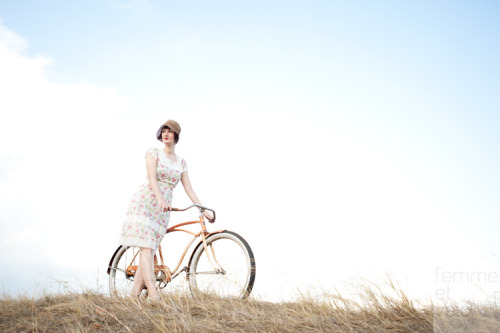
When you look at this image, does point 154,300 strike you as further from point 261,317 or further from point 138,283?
point 261,317

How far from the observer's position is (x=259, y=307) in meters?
4.89

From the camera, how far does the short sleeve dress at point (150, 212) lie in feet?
17.3

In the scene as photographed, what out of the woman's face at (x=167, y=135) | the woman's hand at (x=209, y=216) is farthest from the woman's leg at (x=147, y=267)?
the woman's face at (x=167, y=135)

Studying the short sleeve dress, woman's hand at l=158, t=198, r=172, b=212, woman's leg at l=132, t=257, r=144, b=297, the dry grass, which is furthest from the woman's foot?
woman's hand at l=158, t=198, r=172, b=212

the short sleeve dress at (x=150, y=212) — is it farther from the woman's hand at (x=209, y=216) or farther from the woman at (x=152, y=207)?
the woman's hand at (x=209, y=216)

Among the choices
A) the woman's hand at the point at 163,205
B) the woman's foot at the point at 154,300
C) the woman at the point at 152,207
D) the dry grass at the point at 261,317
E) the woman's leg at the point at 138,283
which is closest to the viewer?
the dry grass at the point at 261,317

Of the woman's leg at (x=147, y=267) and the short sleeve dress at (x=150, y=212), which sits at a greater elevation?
the short sleeve dress at (x=150, y=212)

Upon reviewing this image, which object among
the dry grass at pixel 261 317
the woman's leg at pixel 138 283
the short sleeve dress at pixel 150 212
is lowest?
the dry grass at pixel 261 317

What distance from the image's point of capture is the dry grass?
3.85 metres

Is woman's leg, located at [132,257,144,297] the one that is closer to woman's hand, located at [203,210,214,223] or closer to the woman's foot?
the woman's foot

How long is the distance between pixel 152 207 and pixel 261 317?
199 centimetres

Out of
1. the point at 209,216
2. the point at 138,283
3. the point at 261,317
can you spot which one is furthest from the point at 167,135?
the point at 261,317

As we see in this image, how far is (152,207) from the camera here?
17.5 ft

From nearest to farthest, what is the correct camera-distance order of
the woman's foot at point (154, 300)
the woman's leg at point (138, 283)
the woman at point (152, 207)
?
1. the woman's foot at point (154, 300)
2. the woman at point (152, 207)
3. the woman's leg at point (138, 283)
